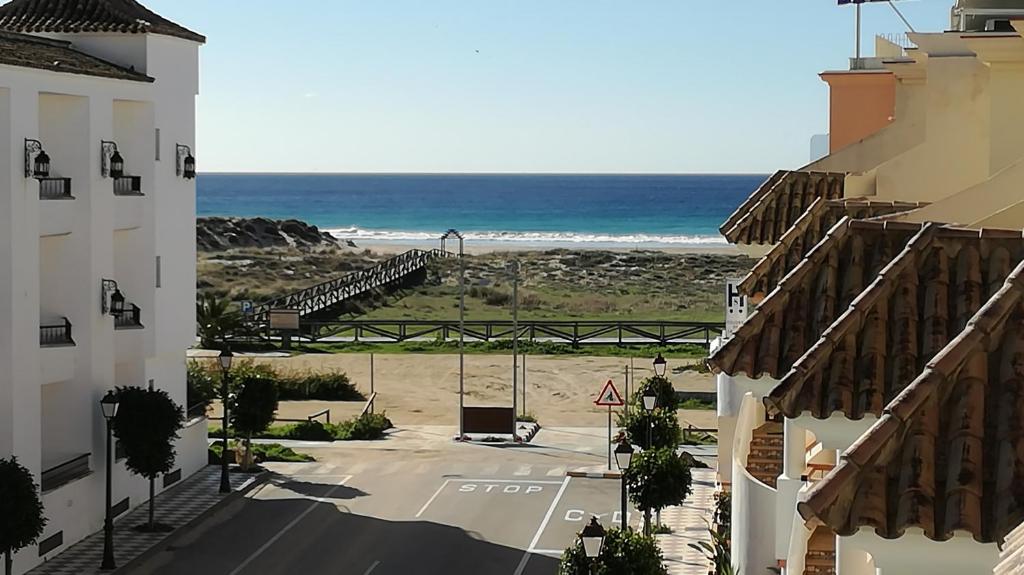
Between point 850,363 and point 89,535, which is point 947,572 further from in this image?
point 89,535

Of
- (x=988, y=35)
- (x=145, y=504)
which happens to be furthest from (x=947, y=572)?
(x=145, y=504)

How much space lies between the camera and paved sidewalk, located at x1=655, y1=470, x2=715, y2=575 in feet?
88.7

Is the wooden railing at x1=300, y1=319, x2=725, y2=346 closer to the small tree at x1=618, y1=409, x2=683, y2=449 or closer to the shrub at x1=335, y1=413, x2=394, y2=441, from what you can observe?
the shrub at x1=335, y1=413, x2=394, y2=441

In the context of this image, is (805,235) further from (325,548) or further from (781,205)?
(325,548)

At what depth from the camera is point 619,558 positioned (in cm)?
2061

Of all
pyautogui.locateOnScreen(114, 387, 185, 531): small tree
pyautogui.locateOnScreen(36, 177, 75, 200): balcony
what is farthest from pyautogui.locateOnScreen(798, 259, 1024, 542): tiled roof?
pyautogui.locateOnScreen(114, 387, 185, 531): small tree

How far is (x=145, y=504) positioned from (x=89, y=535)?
296cm

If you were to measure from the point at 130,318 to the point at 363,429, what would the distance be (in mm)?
11267

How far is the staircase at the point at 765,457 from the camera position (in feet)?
60.6

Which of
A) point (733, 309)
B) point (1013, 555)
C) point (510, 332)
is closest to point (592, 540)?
point (733, 309)

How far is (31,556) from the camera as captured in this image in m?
26.5

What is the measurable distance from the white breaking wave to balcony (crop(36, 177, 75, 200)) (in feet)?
373

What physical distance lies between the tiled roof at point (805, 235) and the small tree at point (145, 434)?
661 inches

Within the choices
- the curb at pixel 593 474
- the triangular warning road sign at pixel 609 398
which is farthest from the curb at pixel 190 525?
the triangular warning road sign at pixel 609 398
